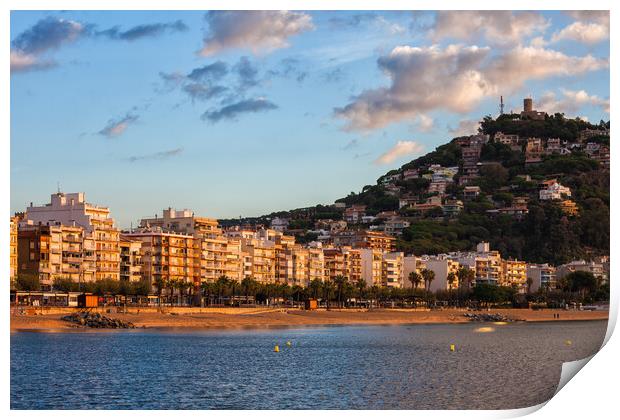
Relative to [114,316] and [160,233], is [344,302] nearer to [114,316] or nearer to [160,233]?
[160,233]

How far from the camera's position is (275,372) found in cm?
2680

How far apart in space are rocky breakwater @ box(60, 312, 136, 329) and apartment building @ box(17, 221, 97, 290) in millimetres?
9340

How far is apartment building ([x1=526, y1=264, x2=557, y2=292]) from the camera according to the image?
86812 millimetres

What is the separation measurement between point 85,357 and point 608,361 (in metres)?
15.9

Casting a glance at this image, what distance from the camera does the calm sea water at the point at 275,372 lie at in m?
21.0

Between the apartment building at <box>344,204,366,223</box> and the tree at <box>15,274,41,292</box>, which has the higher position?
the apartment building at <box>344,204,366,223</box>

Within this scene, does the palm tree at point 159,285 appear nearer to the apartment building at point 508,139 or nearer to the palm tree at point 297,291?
the palm tree at point 297,291

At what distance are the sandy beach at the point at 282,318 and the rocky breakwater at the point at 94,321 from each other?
48 centimetres

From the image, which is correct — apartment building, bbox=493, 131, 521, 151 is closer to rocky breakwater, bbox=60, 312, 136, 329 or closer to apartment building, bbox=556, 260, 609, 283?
apartment building, bbox=556, 260, 609, 283

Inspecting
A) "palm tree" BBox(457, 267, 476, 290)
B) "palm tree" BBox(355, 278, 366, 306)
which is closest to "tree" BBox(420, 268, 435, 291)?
"palm tree" BBox(457, 267, 476, 290)

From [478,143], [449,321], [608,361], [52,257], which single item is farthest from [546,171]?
[608,361]

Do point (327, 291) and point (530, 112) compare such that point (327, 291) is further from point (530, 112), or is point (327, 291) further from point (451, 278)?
point (530, 112)

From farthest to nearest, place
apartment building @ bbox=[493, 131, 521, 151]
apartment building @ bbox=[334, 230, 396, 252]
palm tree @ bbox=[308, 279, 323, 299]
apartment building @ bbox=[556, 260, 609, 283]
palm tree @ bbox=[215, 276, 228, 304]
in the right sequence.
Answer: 1. apartment building @ bbox=[493, 131, 521, 151]
2. apartment building @ bbox=[334, 230, 396, 252]
3. apartment building @ bbox=[556, 260, 609, 283]
4. palm tree @ bbox=[308, 279, 323, 299]
5. palm tree @ bbox=[215, 276, 228, 304]

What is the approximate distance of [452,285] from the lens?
88.2m
